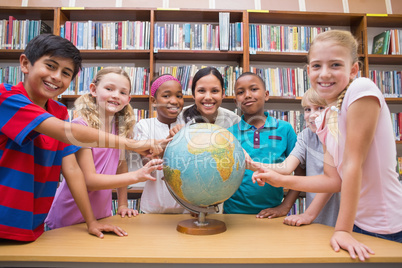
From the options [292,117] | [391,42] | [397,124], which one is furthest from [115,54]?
[397,124]

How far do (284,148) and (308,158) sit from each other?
0.20 m

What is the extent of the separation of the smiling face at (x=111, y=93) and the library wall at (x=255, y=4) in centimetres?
268

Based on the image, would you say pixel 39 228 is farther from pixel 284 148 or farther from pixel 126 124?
pixel 284 148

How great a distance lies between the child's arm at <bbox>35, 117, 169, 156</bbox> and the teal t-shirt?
2.64 ft

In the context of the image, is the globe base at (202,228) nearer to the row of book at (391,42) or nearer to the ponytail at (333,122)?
the ponytail at (333,122)

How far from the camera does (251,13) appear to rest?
151 inches

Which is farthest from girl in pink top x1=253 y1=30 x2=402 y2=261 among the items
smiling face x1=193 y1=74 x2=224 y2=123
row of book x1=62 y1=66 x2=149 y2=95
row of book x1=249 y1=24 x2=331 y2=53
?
row of book x1=62 y1=66 x2=149 y2=95

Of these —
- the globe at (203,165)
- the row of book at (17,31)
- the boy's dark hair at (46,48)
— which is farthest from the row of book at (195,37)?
the globe at (203,165)

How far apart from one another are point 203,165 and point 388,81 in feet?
12.7

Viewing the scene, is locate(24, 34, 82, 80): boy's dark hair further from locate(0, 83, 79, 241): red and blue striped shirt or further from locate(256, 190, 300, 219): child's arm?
locate(256, 190, 300, 219): child's arm

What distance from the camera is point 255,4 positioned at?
421cm

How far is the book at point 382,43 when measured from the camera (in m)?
3.89

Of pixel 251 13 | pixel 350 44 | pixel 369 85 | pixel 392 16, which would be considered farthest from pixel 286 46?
pixel 369 85

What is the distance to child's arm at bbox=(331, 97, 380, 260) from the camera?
1180 millimetres
